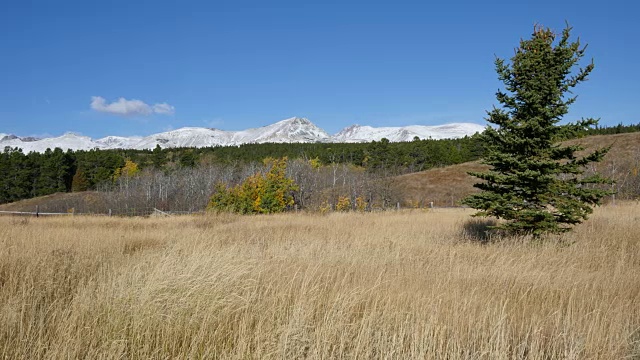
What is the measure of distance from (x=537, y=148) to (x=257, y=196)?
25349 millimetres

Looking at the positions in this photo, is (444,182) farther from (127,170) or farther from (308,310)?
(127,170)

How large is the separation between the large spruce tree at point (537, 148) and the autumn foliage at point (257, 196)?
914 inches

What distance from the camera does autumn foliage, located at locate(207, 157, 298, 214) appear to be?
1215 inches

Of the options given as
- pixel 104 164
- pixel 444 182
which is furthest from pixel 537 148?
pixel 104 164

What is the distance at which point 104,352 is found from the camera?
2.84m

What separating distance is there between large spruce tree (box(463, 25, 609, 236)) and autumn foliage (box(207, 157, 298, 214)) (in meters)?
23.2

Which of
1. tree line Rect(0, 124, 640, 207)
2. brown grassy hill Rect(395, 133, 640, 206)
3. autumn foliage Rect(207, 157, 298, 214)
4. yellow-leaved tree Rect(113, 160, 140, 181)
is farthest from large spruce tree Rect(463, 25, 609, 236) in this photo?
yellow-leaved tree Rect(113, 160, 140, 181)

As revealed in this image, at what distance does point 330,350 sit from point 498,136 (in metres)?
7.05

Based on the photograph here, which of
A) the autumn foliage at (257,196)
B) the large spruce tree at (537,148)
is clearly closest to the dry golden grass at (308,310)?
the large spruce tree at (537,148)

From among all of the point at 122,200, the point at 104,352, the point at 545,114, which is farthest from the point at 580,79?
the point at 122,200

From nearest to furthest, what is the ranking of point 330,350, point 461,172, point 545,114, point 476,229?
1. point 330,350
2. point 545,114
3. point 476,229
4. point 461,172

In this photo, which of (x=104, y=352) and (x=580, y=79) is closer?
(x=104, y=352)

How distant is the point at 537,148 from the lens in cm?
850

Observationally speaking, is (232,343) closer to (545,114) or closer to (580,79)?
(545,114)
